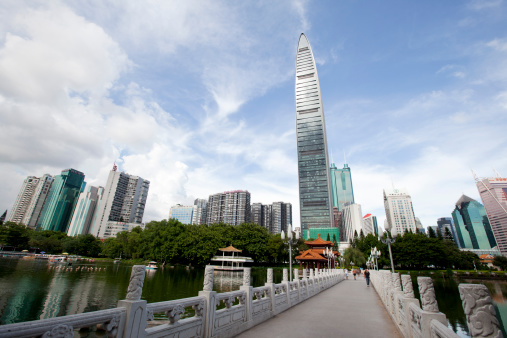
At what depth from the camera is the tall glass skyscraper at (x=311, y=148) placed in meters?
81.3

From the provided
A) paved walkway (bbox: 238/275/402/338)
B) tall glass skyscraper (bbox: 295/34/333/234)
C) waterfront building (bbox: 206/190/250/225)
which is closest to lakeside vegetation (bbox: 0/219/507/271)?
tall glass skyscraper (bbox: 295/34/333/234)

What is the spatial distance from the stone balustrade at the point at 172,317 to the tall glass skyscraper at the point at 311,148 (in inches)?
3052

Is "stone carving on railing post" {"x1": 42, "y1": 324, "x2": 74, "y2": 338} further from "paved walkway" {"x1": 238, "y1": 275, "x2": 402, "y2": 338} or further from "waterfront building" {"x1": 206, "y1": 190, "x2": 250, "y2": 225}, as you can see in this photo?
"waterfront building" {"x1": 206, "y1": 190, "x2": 250, "y2": 225}

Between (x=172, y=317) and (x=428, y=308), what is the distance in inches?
141

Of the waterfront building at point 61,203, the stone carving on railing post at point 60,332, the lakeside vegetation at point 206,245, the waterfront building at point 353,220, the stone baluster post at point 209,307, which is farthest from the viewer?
the waterfront building at point 353,220

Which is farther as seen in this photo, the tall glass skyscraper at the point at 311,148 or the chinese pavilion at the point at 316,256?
the tall glass skyscraper at the point at 311,148

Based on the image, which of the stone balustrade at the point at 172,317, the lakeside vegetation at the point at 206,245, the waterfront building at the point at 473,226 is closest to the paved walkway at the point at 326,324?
the stone balustrade at the point at 172,317

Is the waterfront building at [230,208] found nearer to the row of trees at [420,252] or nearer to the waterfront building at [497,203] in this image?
the row of trees at [420,252]

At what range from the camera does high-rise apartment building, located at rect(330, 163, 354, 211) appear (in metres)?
159

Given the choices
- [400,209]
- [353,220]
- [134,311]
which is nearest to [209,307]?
[134,311]

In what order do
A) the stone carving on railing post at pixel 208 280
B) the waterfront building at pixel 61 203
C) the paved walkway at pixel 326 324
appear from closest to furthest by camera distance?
the stone carving on railing post at pixel 208 280, the paved walkway at pixel 326 324, the waterfront building at pixel 61 203

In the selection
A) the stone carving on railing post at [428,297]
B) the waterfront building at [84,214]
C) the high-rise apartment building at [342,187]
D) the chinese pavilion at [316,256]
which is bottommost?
the stone carving on railing post at [428,297]

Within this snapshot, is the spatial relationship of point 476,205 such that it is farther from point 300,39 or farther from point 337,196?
point 300,39

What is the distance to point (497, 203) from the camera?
106250 mm
